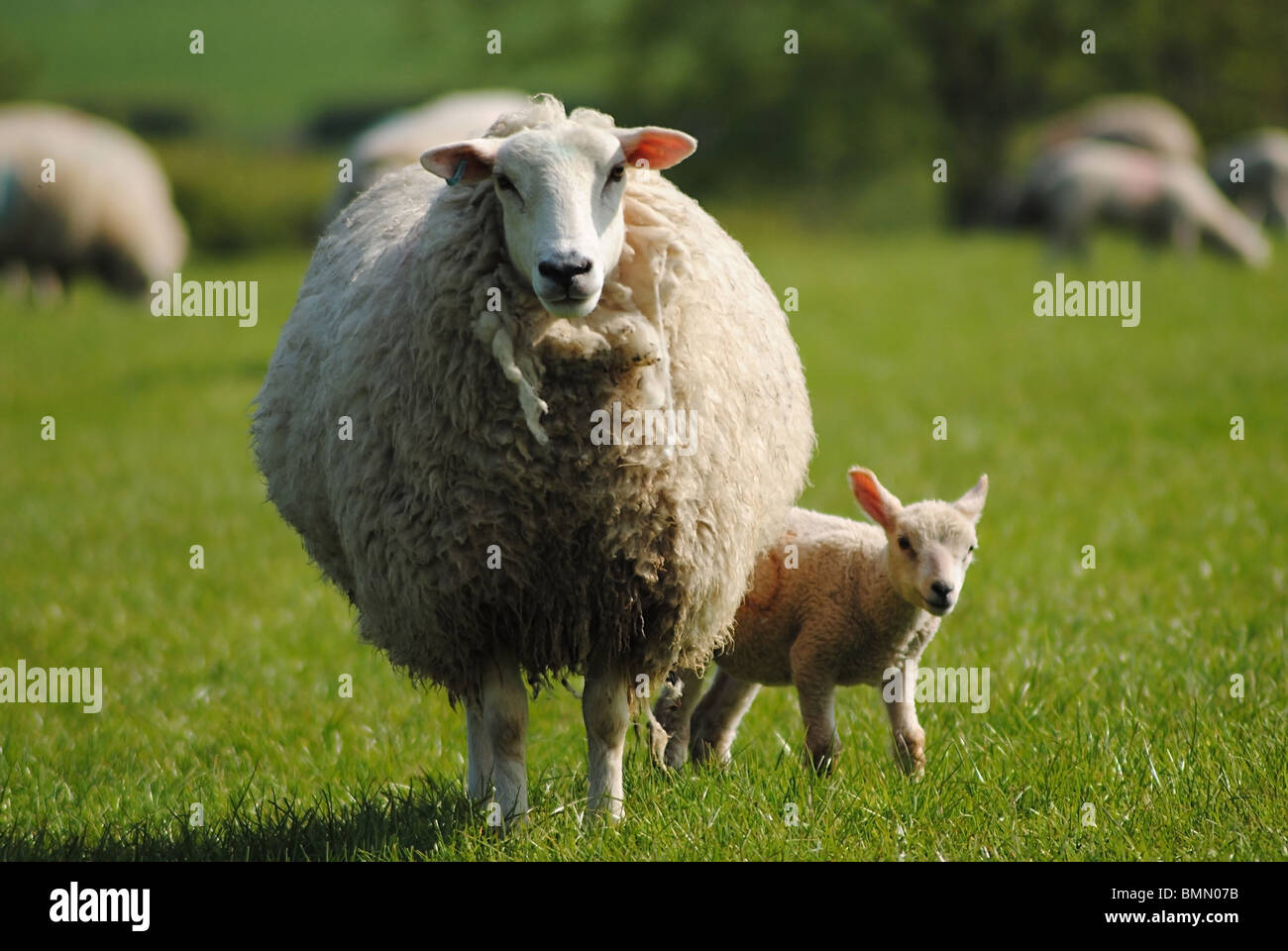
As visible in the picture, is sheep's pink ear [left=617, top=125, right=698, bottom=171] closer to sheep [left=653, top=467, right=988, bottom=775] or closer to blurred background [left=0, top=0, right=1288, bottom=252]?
sheep [left=653, top=467, right=988, bottom=775]

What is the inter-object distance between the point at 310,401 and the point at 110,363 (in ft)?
33.9

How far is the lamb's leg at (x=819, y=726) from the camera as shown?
3.83 metres

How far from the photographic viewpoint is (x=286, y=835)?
3.58 metres

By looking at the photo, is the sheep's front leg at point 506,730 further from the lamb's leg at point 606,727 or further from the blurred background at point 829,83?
the blurred background at point 829,83

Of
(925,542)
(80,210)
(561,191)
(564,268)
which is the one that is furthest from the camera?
(80,210)

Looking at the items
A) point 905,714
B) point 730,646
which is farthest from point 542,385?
point 905,714

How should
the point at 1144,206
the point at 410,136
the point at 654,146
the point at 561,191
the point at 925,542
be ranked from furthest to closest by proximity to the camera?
1. the point at 1144,206
2. the point at 410,136
3. the point at 925,542
4. the point at 654,146
5. the point at 561,191

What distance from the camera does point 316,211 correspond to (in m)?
27.6

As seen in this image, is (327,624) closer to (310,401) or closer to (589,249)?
(310,401)

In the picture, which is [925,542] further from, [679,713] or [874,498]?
[679,713]

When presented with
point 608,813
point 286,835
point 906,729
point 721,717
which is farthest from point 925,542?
point 286,835

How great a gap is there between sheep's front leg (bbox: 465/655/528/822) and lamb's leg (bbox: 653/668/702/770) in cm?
58

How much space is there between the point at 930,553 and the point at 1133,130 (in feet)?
71.0

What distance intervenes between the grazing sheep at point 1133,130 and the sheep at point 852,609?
20802mm
